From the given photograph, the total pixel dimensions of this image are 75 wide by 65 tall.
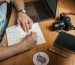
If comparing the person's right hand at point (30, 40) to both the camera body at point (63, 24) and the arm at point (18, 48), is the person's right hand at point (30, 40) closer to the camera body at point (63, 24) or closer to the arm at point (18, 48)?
the arm at point (18, 48)

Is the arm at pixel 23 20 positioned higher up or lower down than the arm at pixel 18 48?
higher up

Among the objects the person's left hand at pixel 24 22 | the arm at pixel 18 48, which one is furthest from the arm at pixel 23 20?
the arm at pixel 18 48

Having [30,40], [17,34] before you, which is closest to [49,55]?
[30,40]

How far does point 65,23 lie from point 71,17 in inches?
4.9

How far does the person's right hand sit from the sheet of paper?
3cm

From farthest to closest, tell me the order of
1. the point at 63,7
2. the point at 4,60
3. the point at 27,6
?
the point at 27,6 → the point at 63,7 → the point at 4,60

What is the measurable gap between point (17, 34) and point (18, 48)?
131 mm

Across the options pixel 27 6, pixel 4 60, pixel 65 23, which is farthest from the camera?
pixel 27 6

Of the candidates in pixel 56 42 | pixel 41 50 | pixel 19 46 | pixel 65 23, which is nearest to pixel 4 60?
pixel 19 46

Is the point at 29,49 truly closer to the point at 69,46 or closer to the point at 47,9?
the point at 69,46

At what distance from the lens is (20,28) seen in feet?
3.90

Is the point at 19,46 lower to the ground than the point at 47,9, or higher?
lower

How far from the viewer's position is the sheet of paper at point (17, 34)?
1.10 meters

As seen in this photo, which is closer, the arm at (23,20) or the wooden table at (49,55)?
the wooden table at (49,55)
